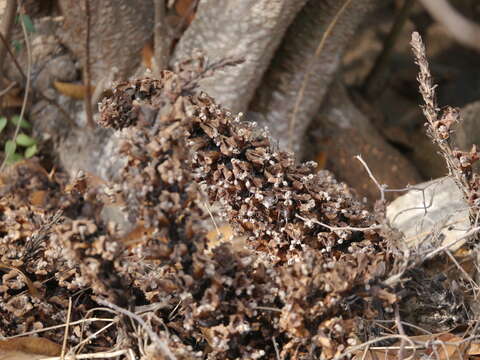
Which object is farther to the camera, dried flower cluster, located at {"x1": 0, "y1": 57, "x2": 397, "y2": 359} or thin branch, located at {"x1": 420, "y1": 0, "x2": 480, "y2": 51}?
dried flower cluster, located at {"x1": 0, "y1": 57, "x2": 397, "y2": 359}

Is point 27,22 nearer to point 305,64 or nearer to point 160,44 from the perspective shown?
point 160,44

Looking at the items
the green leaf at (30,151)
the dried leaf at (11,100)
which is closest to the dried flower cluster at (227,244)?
the green leaf at (30,151)

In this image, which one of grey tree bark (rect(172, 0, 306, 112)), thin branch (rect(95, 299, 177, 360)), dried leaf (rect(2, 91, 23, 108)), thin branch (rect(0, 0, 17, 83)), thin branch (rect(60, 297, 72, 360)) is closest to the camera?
thin branch (rect(95, 299, 177, 360))

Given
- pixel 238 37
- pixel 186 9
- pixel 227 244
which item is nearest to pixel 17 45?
pixel 186 9

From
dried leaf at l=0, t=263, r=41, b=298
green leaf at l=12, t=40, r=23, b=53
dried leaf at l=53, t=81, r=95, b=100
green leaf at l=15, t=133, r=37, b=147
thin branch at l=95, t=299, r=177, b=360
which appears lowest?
green leaf at l=15, t=133, r=37, b=147

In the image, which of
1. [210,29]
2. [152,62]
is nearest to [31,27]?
[152,62]

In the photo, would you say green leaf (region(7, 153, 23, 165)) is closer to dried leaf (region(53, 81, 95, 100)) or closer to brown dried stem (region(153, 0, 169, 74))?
dried leaf (region(53, 81, 95, 100))

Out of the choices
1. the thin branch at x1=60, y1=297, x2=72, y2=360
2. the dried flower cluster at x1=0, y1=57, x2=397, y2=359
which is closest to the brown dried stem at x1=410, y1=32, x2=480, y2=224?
the dried flower cluster at x1=0, y1=57, x2=397, y2=359

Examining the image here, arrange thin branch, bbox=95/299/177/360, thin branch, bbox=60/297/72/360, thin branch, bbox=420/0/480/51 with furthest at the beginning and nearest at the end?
thin branch, bbox=60/297/72/360
thin branch, bbox=95/299/177/360
thin branch, bbox=420/0/480/51
